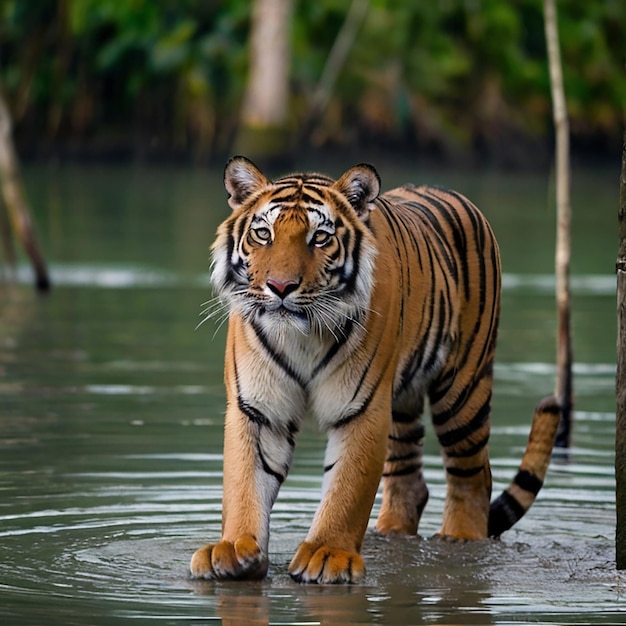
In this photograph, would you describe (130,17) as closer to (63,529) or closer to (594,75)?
(594,75)

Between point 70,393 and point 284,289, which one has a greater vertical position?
point 284,289

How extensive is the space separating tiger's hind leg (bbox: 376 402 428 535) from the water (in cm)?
12

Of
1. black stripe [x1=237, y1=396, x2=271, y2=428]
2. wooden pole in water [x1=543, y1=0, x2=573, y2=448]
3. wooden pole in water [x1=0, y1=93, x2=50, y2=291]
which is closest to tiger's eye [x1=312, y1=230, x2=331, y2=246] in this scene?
black stripe [x1=237, y1=396, x2=271, y2=428]

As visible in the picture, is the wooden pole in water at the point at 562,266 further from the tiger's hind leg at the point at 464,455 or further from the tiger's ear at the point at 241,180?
the tiger's ear at the point at 241,180

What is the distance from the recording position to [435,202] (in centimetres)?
677

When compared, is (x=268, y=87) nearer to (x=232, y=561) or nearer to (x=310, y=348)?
(x=310, y=348)

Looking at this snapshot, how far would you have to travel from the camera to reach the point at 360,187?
5.66 metres

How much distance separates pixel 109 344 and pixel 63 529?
550cm

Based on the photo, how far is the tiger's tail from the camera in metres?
6.52

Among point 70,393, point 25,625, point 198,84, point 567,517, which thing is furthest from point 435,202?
point 198,84

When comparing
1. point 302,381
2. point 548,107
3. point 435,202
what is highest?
point 548,107

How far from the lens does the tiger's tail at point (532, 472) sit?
6523 millimetres

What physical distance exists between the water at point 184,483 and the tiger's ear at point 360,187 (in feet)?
4.00

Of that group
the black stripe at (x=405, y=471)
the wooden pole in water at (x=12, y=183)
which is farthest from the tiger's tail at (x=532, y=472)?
the wooden pole in water at (x=12, y=183)
